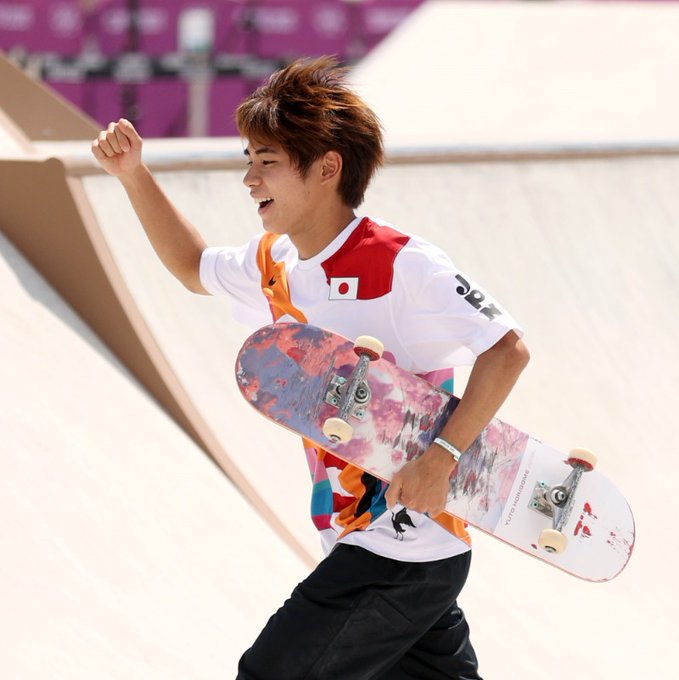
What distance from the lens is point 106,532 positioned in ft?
12.3

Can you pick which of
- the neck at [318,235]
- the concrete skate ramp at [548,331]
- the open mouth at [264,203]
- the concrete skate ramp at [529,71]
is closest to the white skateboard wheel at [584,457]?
the neck at [318,235]

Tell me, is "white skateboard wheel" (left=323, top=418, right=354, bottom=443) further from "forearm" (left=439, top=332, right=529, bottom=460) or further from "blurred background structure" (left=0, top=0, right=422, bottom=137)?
"blurred background structure" (left=0, top=0, right=422, bottom=137)

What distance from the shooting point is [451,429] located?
2.50m

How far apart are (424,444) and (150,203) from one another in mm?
955

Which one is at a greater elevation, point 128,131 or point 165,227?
point 128,131

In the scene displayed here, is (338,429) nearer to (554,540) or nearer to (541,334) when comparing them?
(554,540)

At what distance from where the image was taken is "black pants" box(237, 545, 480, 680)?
244 centimetres

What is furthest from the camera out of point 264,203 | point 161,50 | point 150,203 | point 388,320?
point 161,50

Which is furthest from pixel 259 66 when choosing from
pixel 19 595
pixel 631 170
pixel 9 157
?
pixel 19 595

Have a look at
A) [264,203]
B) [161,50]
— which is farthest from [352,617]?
[161,50]

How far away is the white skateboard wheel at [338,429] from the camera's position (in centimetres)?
246

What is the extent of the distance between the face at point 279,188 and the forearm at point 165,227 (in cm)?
36

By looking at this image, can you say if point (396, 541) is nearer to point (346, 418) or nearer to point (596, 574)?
point (346, 418)

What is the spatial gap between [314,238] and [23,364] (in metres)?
2.04
